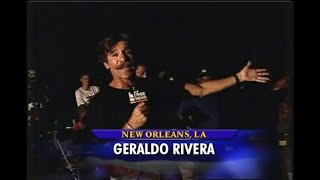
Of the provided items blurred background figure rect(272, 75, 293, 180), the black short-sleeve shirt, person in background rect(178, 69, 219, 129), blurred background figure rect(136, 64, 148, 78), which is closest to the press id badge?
the black short-sleeve shirt

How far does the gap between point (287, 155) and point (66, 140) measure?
1.45 meters

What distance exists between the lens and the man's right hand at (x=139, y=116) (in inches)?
137

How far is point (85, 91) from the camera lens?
3492mm

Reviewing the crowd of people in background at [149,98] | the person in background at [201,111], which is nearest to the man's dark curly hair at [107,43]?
the crowd of people in background at [149,98]

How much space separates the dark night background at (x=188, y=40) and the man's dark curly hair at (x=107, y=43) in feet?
0.11

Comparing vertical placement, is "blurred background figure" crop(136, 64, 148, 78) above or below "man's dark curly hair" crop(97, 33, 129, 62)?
below

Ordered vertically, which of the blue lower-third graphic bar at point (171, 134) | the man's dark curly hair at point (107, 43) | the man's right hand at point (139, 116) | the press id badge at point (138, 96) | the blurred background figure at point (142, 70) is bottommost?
the blue lower-third graphic bar at point (171, 134)

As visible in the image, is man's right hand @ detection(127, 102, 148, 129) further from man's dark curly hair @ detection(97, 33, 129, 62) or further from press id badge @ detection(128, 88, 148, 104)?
man's dark curly hair @ detection(97, 33, 129, 62)

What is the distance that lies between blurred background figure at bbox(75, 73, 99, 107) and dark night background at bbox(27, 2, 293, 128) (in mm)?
35

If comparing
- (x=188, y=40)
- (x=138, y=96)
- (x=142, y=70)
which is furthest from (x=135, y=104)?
(x=188, y=40)

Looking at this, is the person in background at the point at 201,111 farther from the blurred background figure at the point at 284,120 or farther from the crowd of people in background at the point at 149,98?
the blurred background figure at the point at 284,120

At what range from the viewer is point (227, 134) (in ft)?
11.4

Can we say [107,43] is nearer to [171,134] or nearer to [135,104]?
[135,104]

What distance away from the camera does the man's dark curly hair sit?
3.47 meters
